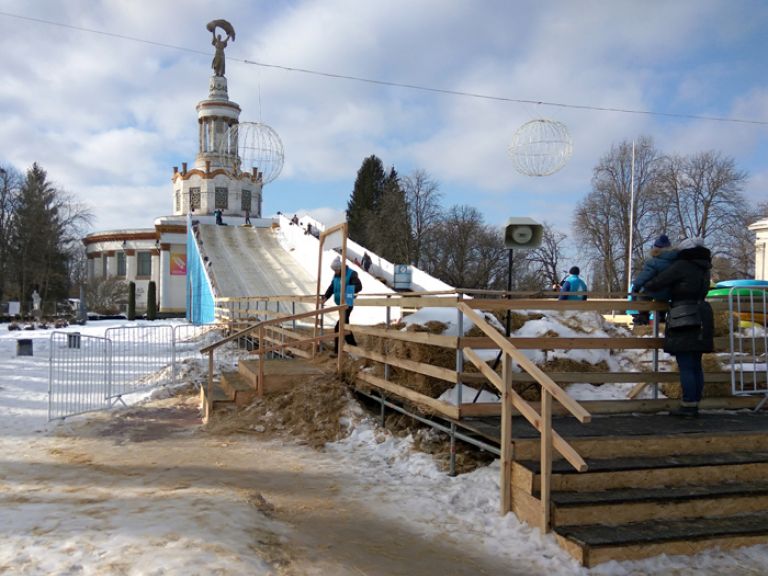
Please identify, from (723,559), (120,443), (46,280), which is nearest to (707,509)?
(723,559)

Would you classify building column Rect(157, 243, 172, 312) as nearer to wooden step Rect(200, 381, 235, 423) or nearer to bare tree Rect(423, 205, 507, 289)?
bare tree Rect(423, 205, 507, 289)

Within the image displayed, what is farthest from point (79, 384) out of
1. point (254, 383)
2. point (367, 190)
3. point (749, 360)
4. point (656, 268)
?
point (367, 190)

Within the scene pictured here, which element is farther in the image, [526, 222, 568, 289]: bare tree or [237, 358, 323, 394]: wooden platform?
[526, 222, 568, 289]: bare tree

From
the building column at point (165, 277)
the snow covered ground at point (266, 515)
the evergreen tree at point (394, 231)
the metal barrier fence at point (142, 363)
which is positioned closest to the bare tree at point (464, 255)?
the evergreen tree at point (394, 231)

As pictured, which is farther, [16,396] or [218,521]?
[16,396]

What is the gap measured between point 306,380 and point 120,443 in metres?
2.66

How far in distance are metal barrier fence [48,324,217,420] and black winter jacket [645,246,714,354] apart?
8.88 meters

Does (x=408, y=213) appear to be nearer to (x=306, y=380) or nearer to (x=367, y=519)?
(x=306, y=380)

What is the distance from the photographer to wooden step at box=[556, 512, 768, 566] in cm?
398

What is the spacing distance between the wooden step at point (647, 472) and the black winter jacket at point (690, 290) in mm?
1165

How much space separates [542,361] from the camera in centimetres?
783

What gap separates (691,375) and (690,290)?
83 centimetres

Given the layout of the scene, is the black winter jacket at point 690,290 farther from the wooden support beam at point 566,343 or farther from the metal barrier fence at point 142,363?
the metal barrier fence at point 142,363

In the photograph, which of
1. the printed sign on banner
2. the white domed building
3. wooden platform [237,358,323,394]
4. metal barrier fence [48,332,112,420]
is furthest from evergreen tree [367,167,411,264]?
wooden platform [237,358,323,394]
